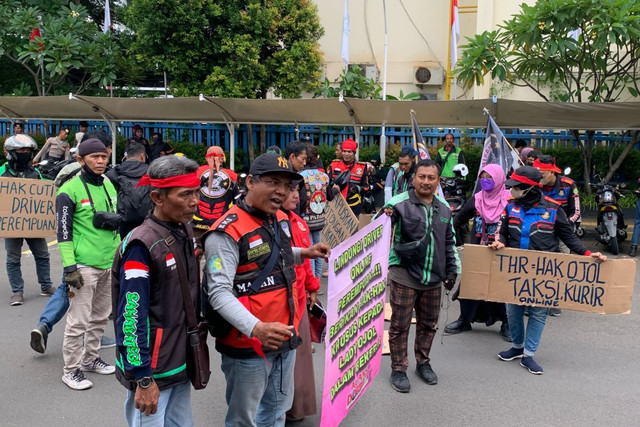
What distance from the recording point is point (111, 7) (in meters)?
20.8

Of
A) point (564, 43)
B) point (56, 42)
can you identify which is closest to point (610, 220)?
point (564, 43)

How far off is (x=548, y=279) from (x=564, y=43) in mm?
7306

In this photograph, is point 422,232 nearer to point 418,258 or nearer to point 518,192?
point 418,258

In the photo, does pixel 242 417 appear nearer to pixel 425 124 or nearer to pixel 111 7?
pixel 425 124

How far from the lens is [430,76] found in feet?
60.6

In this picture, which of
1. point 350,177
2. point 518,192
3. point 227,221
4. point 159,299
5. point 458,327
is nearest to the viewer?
point 159,299

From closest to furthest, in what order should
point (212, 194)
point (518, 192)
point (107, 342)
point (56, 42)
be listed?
point (518, 192) < point (107, 342) < point (212, 194) < point (56, 42)

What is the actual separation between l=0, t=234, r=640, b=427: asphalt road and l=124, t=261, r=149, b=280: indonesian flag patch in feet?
6.44

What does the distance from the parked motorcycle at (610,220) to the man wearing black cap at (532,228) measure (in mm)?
5261

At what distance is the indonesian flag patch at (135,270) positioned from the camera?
2.95m

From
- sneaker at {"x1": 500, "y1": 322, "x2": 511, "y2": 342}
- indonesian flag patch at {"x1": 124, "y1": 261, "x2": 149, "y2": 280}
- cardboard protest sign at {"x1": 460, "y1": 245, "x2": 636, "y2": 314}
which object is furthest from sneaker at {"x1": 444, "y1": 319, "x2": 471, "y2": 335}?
indonesian flag patch at {"x1": 124, "y1": 261, "x2": 149, "y2": 280}

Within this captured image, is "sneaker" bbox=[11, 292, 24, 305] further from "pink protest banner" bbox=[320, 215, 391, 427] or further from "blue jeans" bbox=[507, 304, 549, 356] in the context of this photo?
"blue jeans" bbox=[507, 304, 549, 356]

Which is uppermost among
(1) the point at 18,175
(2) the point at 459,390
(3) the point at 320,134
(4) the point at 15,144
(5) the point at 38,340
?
(3) the point at 320,134

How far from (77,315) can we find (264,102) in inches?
305
